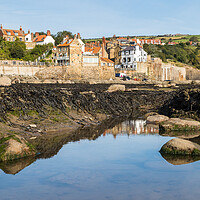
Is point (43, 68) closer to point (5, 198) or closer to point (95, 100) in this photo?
point (95, 100)

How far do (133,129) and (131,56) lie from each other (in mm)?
85855

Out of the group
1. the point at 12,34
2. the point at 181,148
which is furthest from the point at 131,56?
the point at 181,148

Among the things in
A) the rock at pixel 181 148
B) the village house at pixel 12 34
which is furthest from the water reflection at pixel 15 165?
the village house at pixel 12 34

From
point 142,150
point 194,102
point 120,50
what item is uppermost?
point 120,50

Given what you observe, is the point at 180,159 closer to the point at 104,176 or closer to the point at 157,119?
the point at 104,176

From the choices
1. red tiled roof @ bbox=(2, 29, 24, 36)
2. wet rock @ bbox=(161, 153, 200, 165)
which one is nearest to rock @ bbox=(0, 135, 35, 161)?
wet rock @ bbox=(161, 153, 200, 165)

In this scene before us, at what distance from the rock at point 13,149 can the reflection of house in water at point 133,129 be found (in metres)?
6.31

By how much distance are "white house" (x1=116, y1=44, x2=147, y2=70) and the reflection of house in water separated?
82.4m

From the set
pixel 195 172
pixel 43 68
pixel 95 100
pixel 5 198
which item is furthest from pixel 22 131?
pixel 43 68

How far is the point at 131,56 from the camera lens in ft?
337

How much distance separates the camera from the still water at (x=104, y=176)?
A: 8594mm

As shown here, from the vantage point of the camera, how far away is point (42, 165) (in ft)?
36.4

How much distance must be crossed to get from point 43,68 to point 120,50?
106 ft

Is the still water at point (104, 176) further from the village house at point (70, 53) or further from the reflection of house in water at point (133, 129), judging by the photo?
the village house at point (70, 53)
